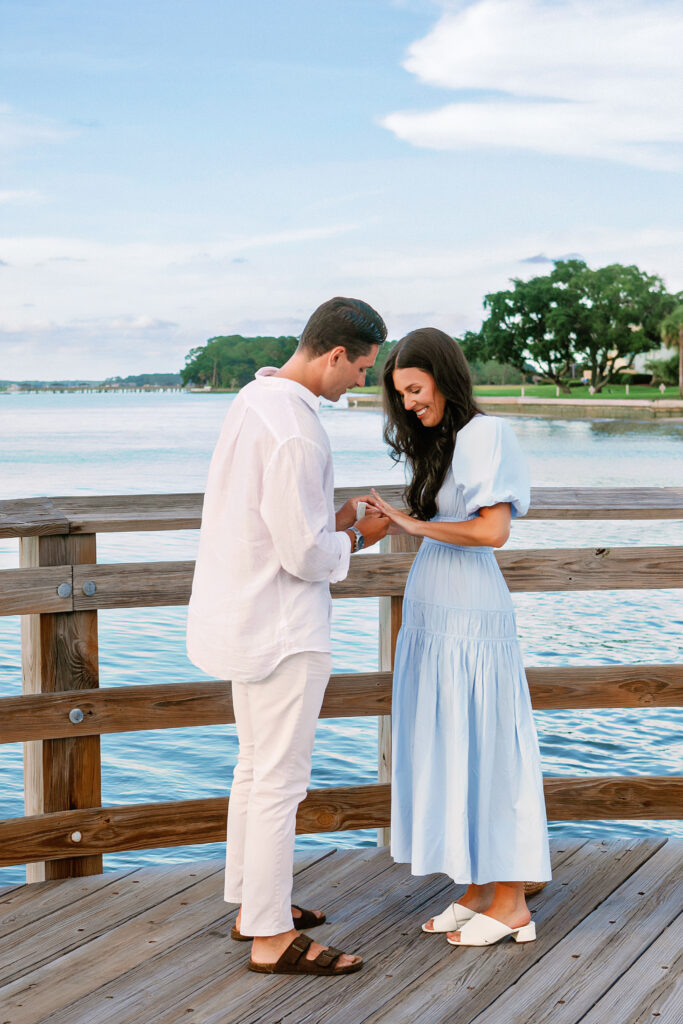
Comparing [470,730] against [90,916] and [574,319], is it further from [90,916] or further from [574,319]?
[574,319]

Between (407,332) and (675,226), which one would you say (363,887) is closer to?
(407,332)

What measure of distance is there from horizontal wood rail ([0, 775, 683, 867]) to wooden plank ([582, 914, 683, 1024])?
587 mm

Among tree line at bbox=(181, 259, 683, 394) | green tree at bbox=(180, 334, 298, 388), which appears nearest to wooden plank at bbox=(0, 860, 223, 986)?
green tree at bbox=(180, 334, 298, 388)

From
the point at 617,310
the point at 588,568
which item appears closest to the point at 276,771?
the point at 588,568

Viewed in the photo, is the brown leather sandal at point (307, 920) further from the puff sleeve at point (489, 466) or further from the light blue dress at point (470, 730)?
the puff sleeve at point (489, 466)

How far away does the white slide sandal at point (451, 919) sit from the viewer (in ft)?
9.42

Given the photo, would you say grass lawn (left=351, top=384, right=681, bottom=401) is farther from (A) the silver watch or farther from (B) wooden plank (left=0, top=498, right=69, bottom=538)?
(A) the silver watch

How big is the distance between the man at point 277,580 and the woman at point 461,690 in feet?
0.85

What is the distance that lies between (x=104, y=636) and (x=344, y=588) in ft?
37.7

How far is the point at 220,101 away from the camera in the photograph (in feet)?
262

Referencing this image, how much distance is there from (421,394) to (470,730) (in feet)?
2.71

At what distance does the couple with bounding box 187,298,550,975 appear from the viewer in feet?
8.02

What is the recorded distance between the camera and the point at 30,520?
295 centimetres

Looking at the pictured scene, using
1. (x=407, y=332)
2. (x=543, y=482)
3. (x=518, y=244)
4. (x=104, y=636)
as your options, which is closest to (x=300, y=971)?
(x=407, y=332)
